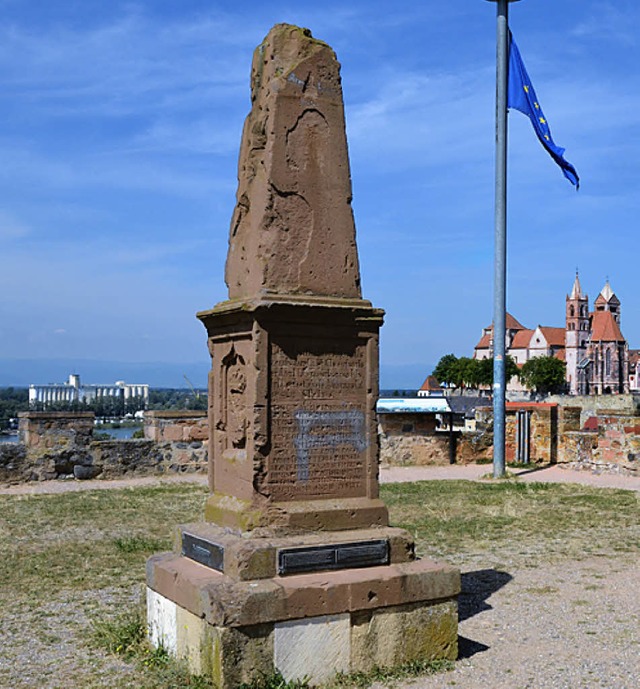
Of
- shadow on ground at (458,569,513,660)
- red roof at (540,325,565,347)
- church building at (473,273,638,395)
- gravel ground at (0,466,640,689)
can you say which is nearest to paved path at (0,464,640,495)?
gravel ground at (0,466,640,689)

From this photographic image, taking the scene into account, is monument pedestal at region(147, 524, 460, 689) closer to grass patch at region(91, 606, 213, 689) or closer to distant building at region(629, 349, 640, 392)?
grass patch at region(91, 606, 213, 689)

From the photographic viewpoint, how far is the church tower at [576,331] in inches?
4970

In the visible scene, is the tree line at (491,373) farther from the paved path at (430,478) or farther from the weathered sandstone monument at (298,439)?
the weathered sandstone monument at (298,439)

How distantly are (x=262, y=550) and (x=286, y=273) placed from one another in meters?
1.66

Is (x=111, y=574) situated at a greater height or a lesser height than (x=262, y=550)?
lesser

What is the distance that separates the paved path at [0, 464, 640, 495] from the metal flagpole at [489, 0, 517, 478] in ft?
2.44

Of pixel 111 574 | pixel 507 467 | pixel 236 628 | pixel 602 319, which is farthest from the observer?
pixel 602 319

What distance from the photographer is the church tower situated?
126250 millimetres

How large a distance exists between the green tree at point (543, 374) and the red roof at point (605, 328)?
20.7 m

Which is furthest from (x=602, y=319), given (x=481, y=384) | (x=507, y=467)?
(x=507, y=467)

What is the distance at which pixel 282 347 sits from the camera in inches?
215

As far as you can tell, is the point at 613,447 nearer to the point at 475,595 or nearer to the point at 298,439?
the point at 475,595

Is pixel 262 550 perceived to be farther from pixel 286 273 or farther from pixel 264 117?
pixel 264 117

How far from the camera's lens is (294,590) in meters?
4.99
